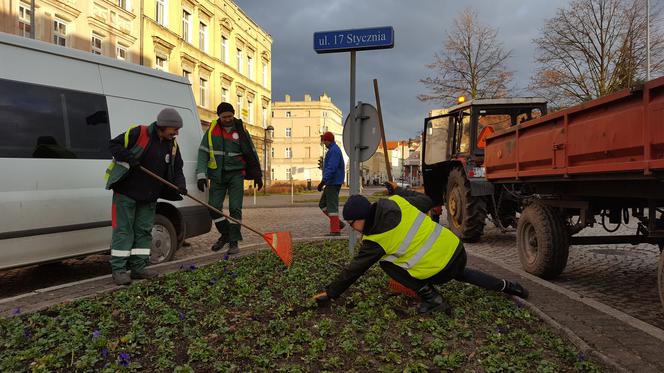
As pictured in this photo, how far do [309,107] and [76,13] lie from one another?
60386 mm

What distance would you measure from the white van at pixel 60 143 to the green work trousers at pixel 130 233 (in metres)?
0.42

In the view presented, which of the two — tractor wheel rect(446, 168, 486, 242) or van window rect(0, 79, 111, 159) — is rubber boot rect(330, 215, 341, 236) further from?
van window rect(0, 79, 111, 159)

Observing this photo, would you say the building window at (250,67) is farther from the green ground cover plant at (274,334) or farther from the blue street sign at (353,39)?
the green ground cover plant at (274,334)

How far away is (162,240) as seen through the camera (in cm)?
586

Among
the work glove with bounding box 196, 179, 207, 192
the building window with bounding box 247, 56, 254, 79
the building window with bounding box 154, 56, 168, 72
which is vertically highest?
the building window with bounding box 247, 56, 254, 79

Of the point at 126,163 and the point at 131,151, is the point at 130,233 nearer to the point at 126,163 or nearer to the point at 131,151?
the point at 126,163

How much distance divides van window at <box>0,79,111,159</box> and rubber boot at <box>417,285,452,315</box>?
3.50 m

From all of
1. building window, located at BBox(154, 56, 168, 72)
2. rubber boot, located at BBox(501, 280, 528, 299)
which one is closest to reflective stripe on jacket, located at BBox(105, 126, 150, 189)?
rubber boot, located at BBox(501, 280, 528, 299)

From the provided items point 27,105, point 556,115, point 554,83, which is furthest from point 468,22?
point 27,105

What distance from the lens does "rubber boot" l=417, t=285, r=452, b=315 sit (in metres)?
3.69

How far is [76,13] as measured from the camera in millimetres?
20641

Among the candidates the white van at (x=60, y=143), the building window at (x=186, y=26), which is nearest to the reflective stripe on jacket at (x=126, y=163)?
the white van at (x=60, y=143)

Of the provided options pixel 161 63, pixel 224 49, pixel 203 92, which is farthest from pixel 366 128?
pixel 224 49

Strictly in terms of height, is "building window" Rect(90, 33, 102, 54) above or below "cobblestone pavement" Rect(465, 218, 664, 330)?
above
